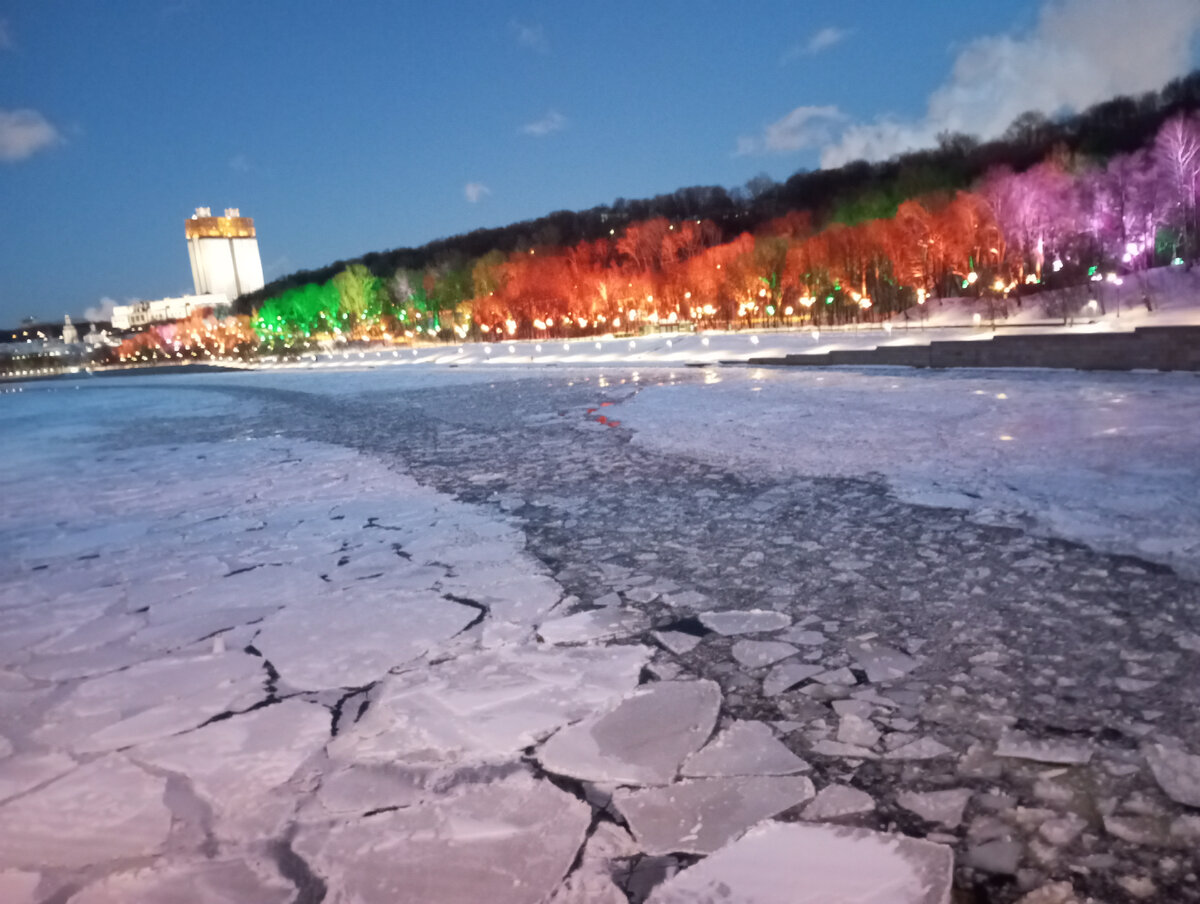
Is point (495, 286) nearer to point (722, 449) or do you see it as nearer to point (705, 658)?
point (722, 449)

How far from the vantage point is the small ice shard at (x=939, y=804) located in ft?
7.13

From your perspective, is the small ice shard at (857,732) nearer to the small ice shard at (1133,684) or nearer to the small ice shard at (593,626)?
the small ice shard at (1133,684)

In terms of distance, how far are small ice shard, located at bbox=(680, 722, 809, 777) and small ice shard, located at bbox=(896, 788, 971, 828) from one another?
32 centimetres

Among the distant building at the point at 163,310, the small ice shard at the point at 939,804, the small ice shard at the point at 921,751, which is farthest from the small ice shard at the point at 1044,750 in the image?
the distant building at the point at 163,310

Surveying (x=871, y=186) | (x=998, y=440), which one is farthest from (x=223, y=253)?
(x=998, y=440)

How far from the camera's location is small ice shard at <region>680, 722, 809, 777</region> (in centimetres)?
246

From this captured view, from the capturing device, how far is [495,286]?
2699 inches

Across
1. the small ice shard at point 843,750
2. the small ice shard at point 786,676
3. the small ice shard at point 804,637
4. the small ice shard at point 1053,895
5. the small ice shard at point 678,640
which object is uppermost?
the small ice shard at point 678,640

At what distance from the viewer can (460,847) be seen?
221 centimetres

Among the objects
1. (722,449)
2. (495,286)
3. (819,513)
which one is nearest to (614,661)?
(819,513)

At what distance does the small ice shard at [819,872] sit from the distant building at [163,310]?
451ft

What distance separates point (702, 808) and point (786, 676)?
89cm

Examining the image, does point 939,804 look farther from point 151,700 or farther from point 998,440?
point 998,440

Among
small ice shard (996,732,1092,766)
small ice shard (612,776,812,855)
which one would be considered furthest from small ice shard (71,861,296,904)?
small ice shard (996,732,1092,766)
